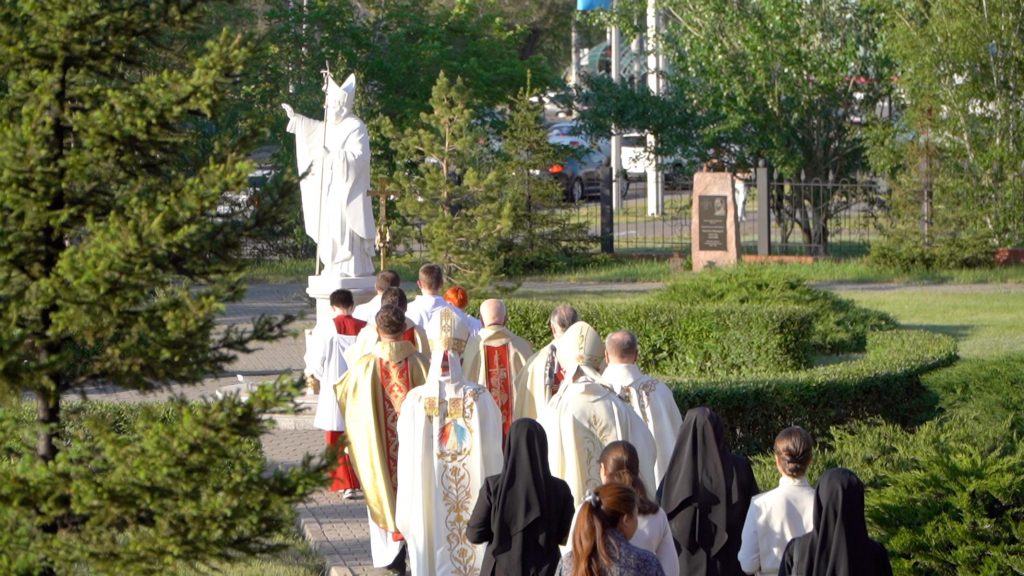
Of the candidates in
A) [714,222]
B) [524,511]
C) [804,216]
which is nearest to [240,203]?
[524,511]

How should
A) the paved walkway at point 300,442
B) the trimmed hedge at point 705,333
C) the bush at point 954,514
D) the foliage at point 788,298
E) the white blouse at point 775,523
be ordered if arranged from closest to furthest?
the white blouse at point 775,523 → the bush at point 954,514 → the paved walkway at point 300,442 → the trimmed hedge at point 705,333 → the foliage at point 788,298

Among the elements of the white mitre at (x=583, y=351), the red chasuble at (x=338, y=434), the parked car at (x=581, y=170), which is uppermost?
the parked car at (x=581, y=170)

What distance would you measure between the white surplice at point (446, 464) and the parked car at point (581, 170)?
55.2 feet

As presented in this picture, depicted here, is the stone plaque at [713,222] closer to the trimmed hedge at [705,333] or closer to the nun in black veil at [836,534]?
the trimmed hedge at [705,333]

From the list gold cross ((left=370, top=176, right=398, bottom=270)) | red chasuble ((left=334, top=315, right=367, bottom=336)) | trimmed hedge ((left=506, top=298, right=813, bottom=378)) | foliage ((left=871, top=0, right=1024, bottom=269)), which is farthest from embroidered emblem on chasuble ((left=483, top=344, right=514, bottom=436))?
foliage ((left=871, top=0, right=1024, bottom=269))

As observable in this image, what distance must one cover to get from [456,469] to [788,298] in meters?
9.37

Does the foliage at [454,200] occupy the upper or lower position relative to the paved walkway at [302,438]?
upper

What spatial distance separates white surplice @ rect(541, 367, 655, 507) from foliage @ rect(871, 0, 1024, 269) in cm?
1697

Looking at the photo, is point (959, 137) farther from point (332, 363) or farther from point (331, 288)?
point (332, 363)

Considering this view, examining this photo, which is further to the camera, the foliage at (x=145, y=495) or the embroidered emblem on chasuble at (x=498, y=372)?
the embroidered emblem on chasuble at (x=498, y=372)

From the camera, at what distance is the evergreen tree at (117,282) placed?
441 cm

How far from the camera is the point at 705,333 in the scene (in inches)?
589

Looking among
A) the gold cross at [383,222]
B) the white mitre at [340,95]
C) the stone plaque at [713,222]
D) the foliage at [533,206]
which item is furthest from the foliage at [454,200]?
the stone plaque at [713,222]

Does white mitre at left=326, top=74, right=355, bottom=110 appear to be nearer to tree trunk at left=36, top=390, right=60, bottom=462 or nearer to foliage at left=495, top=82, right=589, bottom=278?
foliage at left=495, top=82, right=589, bottom=278
